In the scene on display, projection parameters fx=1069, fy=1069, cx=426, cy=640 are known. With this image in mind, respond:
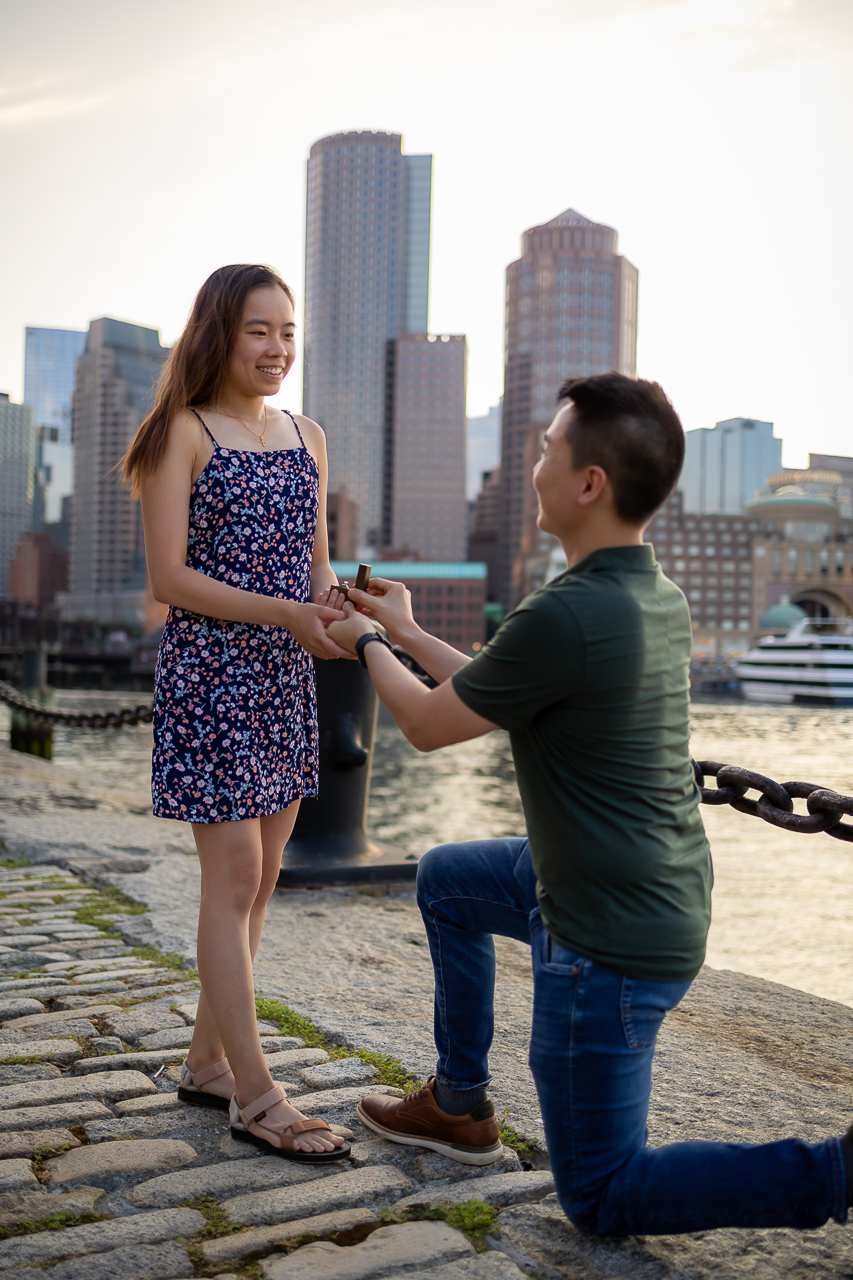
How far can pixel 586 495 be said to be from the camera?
66.5 inches

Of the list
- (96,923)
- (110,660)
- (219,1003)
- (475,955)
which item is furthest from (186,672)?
(110,660)

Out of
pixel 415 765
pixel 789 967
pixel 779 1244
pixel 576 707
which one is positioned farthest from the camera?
pixel 415 765

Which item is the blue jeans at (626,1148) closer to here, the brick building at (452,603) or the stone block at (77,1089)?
the stone block at (77,1089)

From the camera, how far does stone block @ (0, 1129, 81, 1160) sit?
6.41 ft

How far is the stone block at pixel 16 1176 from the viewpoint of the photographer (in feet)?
5.97

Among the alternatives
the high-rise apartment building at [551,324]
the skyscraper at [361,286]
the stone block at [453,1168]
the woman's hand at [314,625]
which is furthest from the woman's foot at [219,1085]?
the skyscraper at [361,286]

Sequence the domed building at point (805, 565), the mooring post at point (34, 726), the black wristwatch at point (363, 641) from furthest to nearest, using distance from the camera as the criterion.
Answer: the domed building at point (805, 565) < the mooring post at point (34, 726) < the black wristwatch at point (363, 641)

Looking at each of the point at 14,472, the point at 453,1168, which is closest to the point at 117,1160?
the point at 453,1168

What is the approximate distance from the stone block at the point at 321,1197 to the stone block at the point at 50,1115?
0.47m

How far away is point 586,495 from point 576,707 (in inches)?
13.3

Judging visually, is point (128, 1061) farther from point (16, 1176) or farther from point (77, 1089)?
point (16, 1176)

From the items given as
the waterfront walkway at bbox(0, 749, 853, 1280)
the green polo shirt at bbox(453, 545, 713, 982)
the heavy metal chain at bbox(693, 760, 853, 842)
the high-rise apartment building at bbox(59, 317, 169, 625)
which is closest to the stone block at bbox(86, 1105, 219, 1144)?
the waterfront walkway at bbox(0, 749, 853, 1280)

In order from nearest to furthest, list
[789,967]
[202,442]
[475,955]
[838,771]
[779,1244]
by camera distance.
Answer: [779,1244], [475,955], [202,442], [789,967], [838,771]

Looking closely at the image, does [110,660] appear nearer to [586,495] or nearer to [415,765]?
[415,765]
